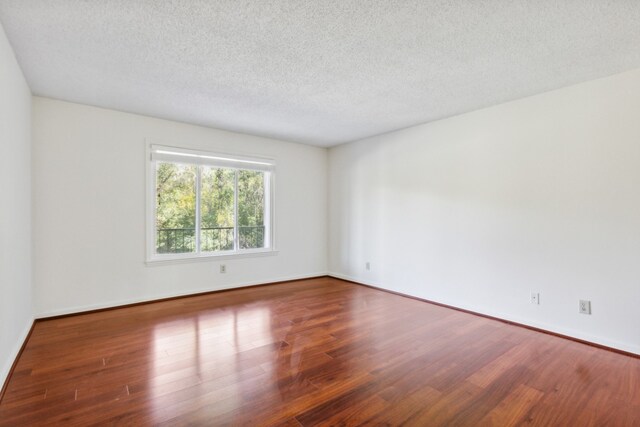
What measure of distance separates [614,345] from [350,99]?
10.8ft

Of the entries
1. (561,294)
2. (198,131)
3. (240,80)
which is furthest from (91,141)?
(561,294)

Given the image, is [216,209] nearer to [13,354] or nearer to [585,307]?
[13,354]

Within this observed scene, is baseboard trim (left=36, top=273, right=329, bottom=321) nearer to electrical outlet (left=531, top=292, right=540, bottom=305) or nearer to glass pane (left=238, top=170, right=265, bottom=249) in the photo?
glass pane (left=238, top=170, right=265, bottom=249)

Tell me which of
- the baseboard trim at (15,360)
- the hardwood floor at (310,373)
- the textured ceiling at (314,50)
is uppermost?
the textured ceiling at (314,50)

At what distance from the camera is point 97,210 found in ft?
11.8

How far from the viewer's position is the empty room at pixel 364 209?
1.93m

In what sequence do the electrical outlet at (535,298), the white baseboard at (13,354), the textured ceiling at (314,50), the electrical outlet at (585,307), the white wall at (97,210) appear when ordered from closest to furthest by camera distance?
the textured ceiling at (314,50) → the white baseboard at (13,354) → the electrical outlet at (585,307) → the electrical outlet at (535,298) → the white wall at (97,210)

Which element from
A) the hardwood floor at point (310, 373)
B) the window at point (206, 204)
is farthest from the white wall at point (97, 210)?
the hardwood floor at point (310, 373)

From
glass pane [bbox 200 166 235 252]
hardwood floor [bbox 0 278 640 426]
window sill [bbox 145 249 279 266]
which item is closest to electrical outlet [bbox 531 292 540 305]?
hardwood floor [bbox 0 278 640 426]

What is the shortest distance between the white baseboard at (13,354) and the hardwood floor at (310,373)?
0.22 feet

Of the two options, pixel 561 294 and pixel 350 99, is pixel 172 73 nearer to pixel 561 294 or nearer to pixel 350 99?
pixel 350 99

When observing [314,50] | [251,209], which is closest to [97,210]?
[251,209]

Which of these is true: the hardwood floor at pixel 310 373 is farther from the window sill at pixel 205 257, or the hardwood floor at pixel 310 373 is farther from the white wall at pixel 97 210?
the window sill at pixel 205 257

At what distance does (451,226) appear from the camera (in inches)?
153
